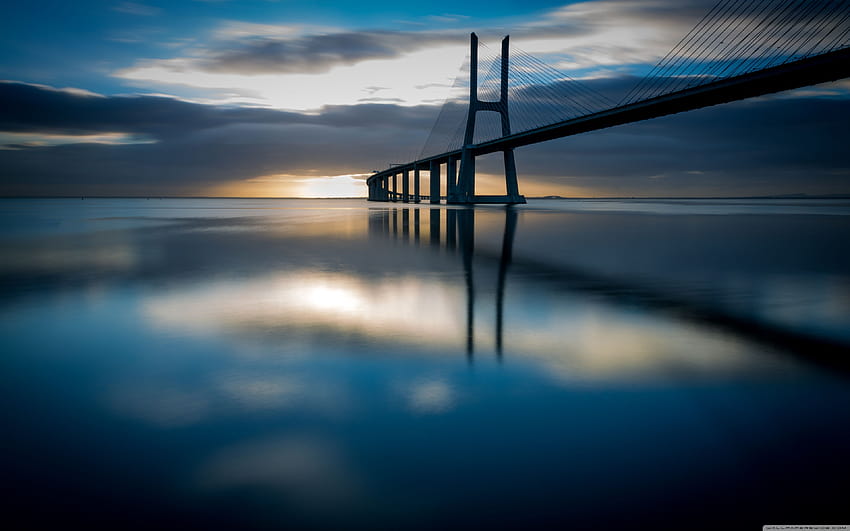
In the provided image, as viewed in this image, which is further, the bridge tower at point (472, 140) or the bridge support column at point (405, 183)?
the bridge support column at point (405, 183)

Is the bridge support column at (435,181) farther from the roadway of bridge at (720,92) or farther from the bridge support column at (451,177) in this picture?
the roadway of bridge at (720,92)

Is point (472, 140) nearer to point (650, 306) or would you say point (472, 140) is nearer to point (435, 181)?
point (435, 181)

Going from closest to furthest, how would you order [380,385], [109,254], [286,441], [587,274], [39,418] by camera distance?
[286,441], [39,418], [380,385], [587,274], [109,254]

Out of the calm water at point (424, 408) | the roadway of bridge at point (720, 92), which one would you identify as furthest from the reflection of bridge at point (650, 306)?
the roadway of bridge at point (720, 92)

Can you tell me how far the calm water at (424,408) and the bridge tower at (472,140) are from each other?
48.1m

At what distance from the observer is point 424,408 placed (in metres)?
3.36

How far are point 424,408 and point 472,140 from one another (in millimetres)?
53408

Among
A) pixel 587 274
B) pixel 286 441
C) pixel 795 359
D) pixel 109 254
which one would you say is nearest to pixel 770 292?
pixel 587 274

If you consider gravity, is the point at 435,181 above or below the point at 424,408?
above

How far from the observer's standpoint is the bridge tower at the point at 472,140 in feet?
178

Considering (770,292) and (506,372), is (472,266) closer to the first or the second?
(770,292)

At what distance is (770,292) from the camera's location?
8.14 m

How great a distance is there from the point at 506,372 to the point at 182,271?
789 cm

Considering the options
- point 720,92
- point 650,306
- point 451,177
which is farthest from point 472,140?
point 650,306
